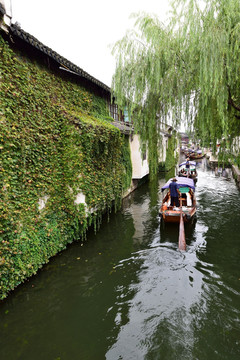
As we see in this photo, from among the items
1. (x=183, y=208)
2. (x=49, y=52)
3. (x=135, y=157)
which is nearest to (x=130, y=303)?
(x=183, y=208)

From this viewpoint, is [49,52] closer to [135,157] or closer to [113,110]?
[113,110]

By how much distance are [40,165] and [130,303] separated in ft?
15.3

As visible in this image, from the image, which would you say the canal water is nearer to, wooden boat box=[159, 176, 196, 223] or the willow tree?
wooden boat box=[159, 176, 196, 223]

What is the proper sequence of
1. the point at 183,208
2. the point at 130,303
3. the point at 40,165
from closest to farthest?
the point at 130,303, the point at 40,165, the point at 183,208

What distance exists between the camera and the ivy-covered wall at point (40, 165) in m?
5.50

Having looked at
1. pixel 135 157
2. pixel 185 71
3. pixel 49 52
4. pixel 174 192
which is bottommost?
pixel 174 192

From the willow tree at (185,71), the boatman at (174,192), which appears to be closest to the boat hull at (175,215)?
the boatman at (174,192)

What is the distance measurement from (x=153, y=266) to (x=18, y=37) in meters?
8.12

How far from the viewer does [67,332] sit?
482 cm

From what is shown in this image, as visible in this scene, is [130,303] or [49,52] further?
[49,52]

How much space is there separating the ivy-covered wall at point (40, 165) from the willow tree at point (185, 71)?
2170mm

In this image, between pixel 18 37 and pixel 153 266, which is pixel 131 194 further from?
pixel 18 37

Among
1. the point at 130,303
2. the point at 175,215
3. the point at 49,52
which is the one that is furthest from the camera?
the point at 175,215

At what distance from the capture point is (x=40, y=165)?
6762 millimetres
